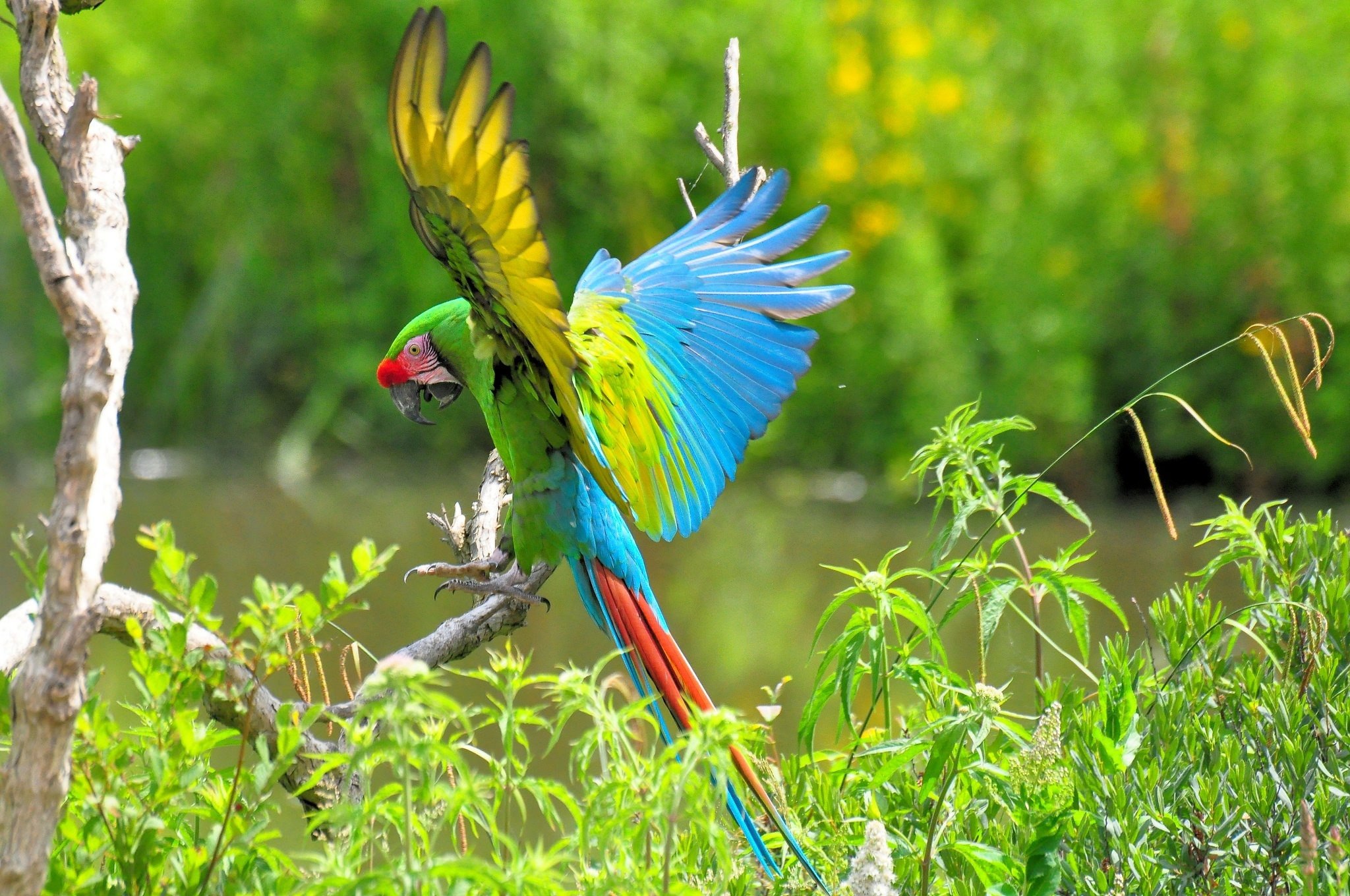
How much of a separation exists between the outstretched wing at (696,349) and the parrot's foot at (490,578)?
0.17 metres

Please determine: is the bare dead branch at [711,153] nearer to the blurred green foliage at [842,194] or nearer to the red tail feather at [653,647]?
the red tail feather at [653,647]

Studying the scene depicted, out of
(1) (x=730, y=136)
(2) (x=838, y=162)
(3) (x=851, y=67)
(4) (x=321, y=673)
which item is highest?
(3) (x=851, y=67)

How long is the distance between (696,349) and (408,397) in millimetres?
460

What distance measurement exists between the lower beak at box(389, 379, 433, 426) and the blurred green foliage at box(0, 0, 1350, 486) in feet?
13.2

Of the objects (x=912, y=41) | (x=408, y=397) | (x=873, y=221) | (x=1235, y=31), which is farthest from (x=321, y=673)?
(x=912, y=41)

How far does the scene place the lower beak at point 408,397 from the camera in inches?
70.6

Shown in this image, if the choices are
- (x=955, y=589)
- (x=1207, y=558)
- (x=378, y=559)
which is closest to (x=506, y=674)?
(x=378, y=559)

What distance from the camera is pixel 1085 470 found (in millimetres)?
5660

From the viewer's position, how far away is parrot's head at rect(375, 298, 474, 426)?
167cm

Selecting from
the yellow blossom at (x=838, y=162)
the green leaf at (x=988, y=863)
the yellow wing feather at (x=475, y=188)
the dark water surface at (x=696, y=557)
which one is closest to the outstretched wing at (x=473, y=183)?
the yellow wing feather at (x=475, y=188)

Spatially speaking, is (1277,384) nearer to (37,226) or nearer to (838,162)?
(37,226)

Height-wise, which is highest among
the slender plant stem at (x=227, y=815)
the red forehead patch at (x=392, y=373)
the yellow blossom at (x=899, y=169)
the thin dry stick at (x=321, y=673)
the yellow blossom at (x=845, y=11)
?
the yellow blossom at (x=845, y=11)

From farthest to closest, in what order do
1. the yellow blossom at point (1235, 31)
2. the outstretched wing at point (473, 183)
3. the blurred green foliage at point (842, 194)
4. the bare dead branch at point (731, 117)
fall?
the yellow blossom at point (1235, 31) < the blurred green foliage at point (842, 194) < the bare dead branch at point (731, 117) < the outstretched wing at point (473, 183)

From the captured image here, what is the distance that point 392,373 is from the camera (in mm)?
1761
